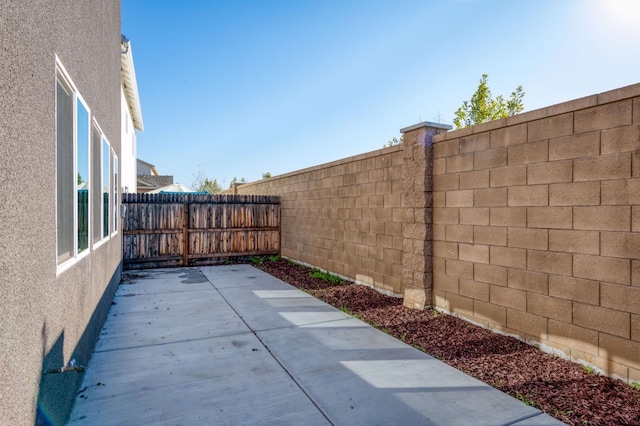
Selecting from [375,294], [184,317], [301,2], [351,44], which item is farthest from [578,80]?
[184,317]

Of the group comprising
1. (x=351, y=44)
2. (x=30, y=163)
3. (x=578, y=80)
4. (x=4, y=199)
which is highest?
(x=351, y=44)

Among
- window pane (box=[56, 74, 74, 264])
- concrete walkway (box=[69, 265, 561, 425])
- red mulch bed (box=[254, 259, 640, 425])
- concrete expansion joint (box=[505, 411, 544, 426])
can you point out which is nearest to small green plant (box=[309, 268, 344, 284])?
red mulch bed (box=[254, 259, 640, 425])

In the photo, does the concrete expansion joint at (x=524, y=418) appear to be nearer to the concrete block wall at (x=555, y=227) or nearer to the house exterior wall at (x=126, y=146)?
the concrete block wall at (x=555, y=227)

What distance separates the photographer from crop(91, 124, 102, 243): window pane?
392 centimetres

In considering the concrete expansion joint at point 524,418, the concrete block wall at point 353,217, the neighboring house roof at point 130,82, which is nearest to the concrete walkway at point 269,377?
the concrete expansion joint at point 524,418

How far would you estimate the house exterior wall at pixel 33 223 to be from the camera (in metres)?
1.48

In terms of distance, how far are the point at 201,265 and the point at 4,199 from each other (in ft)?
30.9

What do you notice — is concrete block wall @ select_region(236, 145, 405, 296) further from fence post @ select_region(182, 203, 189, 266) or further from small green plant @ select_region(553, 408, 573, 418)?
small green plant @ select_region(553, 408, 573, 418)

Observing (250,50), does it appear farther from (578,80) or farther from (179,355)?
(179,355)

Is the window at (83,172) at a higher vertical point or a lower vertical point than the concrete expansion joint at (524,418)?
higher

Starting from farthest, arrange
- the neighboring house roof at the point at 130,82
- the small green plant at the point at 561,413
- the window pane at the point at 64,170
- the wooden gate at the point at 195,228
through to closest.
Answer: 1. the neighboring house roof at the point at 130,82
2. the wooden gate at the point at 195,228
3. the small green plant at the point at 561,413
4. the window pane at the point at 64,170

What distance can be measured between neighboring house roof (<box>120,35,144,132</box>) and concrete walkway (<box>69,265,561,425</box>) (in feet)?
Result: 26.6

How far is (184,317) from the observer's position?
529 cm

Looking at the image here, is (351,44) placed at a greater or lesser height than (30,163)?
greater
